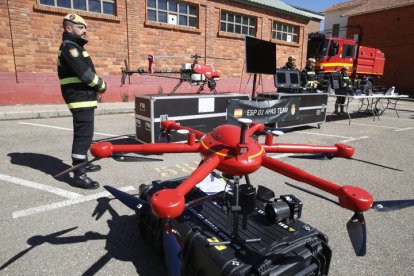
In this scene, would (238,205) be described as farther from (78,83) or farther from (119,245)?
(78,83)

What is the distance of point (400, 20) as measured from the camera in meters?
25.3

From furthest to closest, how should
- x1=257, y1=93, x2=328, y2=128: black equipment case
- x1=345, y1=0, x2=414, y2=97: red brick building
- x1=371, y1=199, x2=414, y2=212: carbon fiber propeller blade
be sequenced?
x1=345, y1=0, x2=414, y2=97: red brick building, x1=257, y1=93, x2=328, y2=128: black equipment case, x1=371, y1=199, x2=414, y2=212: carbon fiber propeller blade

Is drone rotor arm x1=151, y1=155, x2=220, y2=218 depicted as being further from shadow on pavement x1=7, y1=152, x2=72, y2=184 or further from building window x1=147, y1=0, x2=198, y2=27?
building window x1=147, y1=0, x2=198, y2=27

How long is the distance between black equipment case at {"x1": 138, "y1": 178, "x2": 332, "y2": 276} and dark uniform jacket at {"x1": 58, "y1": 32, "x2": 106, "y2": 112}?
2515 mm

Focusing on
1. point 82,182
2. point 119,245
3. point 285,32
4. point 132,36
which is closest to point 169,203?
point 119,245

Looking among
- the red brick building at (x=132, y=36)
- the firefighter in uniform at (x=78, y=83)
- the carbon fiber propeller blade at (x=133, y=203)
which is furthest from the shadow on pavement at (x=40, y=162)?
the red brick building at (x=132, y=36)

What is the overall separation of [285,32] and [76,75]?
18.0 meters

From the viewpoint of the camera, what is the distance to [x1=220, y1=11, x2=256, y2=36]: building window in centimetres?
1619

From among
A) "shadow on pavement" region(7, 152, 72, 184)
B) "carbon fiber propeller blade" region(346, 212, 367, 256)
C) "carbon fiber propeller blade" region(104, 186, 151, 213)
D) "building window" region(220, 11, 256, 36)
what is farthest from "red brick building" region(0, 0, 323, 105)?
"carbon fiber propeller blade" region(346, 212, 367, 256)

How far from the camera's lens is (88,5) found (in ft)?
38.9

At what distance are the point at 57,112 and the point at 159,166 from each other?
654cm

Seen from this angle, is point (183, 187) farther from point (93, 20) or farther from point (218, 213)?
point (93, 20)

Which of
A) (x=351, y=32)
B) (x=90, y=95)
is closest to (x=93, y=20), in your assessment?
(x=90, y=95)

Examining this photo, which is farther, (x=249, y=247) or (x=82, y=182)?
(x=82, y=182)
